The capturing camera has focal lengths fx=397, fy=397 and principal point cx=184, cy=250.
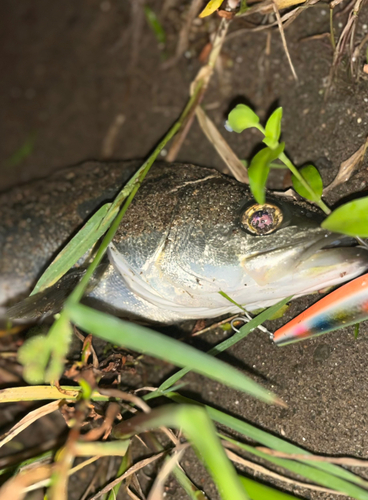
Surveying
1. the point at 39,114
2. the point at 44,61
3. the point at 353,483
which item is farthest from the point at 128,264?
the point at 44,61

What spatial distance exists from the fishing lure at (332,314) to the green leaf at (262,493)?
2.46 feet

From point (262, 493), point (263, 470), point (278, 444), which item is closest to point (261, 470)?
point (263, 470)

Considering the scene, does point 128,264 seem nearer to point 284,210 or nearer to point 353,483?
point 284,210

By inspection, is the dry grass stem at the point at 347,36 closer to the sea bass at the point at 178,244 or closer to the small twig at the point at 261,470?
the sea bass at the point at 178,244

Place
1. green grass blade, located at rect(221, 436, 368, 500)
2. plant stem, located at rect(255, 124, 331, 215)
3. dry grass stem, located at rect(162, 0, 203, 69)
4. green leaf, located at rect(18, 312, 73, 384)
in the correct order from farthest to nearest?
dry grass stem, located at rect(162, 0, 203, 69), plant stem, located at rect(255, 124, 331, 215), green grass blade, located at rect(221, 436, 368, 500), green leaf, located at rect(18, 312, 73, 384)

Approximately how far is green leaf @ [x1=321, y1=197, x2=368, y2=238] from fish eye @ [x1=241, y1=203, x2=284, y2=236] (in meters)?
0.39

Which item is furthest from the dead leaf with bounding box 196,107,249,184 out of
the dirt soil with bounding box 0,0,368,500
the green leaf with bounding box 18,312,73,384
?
the green leaf with bounding box 18,312,73,384

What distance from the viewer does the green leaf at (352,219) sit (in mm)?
1764

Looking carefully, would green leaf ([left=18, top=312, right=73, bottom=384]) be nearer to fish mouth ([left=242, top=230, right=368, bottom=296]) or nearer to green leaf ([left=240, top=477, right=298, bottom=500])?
fish mouth ([left=242, top=230, right=368, bottom=296])

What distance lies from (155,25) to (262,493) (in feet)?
12.7

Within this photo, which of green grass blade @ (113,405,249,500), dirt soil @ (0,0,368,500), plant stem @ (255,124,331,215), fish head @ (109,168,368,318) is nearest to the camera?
green grass blade @ (113,405,249,500)

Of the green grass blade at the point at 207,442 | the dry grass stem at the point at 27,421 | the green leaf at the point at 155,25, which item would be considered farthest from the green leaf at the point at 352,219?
the green leaf at the point at 155,25

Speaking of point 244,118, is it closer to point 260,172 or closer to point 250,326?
point 260,172

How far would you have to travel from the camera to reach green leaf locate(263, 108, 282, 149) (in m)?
2.06
